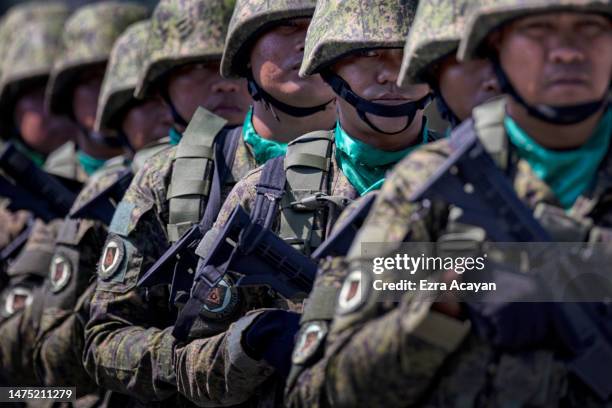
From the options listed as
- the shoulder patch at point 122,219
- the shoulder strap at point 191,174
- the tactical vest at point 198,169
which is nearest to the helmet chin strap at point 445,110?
the tactical vest at point 198,169

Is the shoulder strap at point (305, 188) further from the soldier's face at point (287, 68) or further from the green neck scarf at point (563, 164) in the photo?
the green neck scarf at point (563, 164)

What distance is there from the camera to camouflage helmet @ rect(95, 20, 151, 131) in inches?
340

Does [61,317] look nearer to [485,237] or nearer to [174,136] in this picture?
[174,136]

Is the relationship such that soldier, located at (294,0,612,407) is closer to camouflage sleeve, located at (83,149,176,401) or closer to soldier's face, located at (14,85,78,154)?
camouflage sleeve, located at (83,149,176,401)

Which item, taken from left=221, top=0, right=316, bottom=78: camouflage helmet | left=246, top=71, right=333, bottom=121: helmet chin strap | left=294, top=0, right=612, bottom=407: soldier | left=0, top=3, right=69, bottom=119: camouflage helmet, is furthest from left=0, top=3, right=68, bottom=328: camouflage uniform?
left=294, top=0, right=612, bottom=407: soldier

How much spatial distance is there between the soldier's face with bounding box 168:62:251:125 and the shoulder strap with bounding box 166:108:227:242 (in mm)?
412

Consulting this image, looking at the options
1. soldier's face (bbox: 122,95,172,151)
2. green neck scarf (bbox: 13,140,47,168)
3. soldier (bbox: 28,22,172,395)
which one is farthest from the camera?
green neck scarf (bbox: 13,140,47,168)

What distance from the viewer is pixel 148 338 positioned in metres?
6.18

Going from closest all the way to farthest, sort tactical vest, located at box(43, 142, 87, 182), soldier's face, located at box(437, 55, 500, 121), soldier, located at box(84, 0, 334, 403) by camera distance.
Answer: soldier's face, located at box(437, 55, 500, 121) → soldier, located at box(84, 0, 334, 403) → tactical vest, located at box(43, 142, 87, 182)

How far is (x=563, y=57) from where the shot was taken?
4.16 metres

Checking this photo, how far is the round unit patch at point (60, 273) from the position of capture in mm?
7391

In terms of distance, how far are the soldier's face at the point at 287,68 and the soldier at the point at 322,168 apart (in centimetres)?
44

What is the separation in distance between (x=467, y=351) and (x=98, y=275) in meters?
2.81

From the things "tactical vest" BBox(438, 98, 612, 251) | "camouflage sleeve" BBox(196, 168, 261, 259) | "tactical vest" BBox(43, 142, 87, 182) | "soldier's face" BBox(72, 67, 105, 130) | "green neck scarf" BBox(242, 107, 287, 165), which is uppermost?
"tactical vest" BBox(438, 98, 612, 251)
